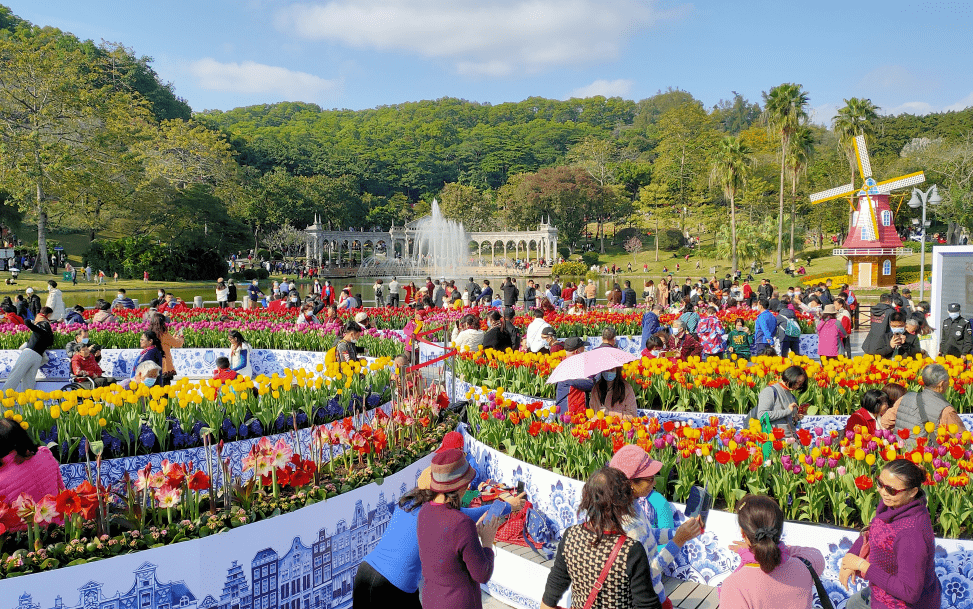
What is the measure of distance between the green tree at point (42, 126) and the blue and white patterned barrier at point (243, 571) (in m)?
36.5

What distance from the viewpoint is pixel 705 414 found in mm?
6918

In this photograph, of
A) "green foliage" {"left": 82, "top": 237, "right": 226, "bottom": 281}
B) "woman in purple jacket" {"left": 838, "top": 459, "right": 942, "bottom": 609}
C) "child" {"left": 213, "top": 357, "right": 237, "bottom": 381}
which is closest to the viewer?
"woman in purple jacket" {"left": 838, "top": 459, "right": 942, "bottom": 609}

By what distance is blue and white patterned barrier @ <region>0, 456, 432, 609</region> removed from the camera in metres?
3.44

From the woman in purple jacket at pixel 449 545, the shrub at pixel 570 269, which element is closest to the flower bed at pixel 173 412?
the woman in purple jacket at pixel 449 545

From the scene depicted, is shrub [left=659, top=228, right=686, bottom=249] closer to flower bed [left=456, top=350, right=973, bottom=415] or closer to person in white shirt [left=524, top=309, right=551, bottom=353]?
person in white shirt [left=524, top=309, right=551, bottom=353]

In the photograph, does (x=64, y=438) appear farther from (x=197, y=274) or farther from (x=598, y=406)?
(x=197, y=274)

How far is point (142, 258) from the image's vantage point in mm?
40906

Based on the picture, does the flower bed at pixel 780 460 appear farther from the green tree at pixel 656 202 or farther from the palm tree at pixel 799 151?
the green tree at pixel 656 202

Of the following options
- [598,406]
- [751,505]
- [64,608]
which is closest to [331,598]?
[64,608]

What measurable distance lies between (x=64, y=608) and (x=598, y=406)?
12.7 feet

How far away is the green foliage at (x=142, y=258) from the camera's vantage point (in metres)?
40.9

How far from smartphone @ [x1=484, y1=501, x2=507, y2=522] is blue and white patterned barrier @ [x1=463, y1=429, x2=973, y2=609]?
1468mm

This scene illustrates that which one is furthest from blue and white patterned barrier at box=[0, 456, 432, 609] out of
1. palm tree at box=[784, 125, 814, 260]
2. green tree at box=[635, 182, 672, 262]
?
green tree at box=[635, 182, 672, 262]

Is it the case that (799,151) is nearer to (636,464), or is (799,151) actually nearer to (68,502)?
(636,464)
